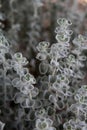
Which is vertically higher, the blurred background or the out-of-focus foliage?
the blurred background

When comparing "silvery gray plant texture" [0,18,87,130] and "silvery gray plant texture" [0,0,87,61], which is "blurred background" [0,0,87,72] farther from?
"silvery gray plant texture" [0,18,87,130]

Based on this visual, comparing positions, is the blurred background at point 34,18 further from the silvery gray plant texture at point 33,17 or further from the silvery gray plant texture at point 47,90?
the silvery gray plant texture at point 47,90

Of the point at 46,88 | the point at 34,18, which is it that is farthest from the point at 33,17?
the point at 46,88

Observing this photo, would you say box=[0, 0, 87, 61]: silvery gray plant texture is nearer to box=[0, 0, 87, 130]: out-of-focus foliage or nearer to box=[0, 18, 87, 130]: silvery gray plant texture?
box=[0, 0, 87, 130]: out-of-focus foliage

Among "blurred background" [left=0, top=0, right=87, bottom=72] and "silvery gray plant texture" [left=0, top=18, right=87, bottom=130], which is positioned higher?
"blurred background" [left=0, top=0, right=87, bottom=72]

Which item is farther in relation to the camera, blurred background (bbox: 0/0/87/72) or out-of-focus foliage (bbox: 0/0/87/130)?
blurred background (bbox: 0/0/87/72)

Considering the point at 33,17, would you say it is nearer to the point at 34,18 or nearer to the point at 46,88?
the point at 34,18

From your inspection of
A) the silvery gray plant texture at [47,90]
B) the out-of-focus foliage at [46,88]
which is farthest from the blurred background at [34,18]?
the silvery gray plant texture at [47,90]

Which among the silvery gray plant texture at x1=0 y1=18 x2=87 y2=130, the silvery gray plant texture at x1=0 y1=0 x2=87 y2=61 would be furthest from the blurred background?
the silvery gray plant texture at x1=0 y1=18 x2=87 y2=130
